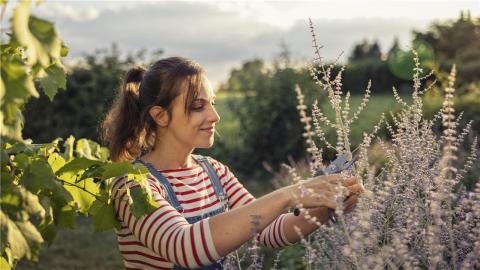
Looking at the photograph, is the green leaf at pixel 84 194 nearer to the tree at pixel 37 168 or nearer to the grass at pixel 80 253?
the tree at pixel 37 168

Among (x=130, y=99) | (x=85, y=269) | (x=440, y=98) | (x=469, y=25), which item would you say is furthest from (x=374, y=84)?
(x=130, y=99)

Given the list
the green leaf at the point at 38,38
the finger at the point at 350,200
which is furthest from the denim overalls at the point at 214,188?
the green leaf at the point at 38,38

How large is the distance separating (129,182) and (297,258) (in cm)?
320

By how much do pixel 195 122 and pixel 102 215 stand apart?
0.64m

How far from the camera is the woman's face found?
8.87ft

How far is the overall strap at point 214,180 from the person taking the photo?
2938mm

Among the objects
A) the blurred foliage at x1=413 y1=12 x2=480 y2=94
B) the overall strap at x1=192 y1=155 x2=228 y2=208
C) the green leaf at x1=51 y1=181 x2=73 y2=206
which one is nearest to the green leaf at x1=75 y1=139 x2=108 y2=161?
the green leaf at x1=51 y1=181 x2=73 y2=206

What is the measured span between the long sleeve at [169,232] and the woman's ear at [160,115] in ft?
1.38

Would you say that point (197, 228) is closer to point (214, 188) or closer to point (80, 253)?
point (214, 188)

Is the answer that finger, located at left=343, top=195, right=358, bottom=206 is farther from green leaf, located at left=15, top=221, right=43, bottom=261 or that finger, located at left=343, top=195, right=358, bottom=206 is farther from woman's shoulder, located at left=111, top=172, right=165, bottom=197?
green leaf, located at left=15, top=221, right=43, bottom=261

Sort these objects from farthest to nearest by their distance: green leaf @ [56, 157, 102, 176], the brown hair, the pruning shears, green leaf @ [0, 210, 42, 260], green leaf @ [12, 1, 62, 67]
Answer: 1. the brown hair
2. the pruning shears
3. green leaf @ [56, 157, 102, 176]
4. green leaf @ [0, 210, 42, 260]
5. green leaf @ [12, 1, 62, 67]

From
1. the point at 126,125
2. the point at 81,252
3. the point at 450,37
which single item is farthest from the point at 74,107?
the point at 450,37

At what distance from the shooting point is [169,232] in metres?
2.18

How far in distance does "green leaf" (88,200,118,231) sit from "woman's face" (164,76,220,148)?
1.84 feet
